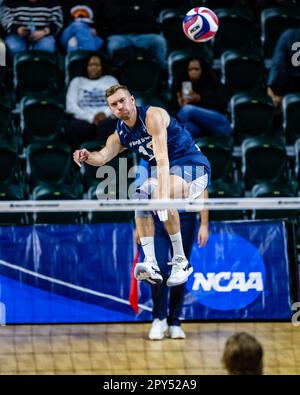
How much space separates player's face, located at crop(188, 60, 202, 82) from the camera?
50.4 feet

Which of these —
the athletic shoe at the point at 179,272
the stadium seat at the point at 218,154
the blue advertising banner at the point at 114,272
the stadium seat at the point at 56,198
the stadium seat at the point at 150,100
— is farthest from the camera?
the stadium seat at the point at 150,100

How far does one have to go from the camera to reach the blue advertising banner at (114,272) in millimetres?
13211

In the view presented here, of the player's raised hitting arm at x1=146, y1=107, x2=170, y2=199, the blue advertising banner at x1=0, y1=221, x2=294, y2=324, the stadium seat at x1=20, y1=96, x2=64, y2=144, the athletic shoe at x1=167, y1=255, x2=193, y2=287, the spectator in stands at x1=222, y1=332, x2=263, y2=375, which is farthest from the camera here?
the stadium seat at x1=20, y1=96, x2=64, y2=144

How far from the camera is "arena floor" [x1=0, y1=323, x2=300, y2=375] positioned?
11.0 metres

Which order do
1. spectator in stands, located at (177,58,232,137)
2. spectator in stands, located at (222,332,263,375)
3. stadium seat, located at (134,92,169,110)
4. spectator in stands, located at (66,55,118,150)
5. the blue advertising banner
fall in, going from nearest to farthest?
1. spectator in stands, located at (222,332,263,375)
2. the blue advertising banner
3. spectator in stands, located at (177,58,232,137)
4. stadium seat, located at (134,92,169,110)
5. spectator in stands, located at (66,55,118,150)

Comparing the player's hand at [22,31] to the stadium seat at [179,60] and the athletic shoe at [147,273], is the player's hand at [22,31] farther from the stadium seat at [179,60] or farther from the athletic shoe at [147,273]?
the athletic shoe at [147,273]

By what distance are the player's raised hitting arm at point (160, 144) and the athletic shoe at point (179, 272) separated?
36.5 inches

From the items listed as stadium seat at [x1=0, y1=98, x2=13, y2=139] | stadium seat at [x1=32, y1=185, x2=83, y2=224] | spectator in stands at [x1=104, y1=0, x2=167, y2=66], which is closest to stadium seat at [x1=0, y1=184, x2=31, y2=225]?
stadium seat at [x1=32, y1=185, x2=83, y2=224]

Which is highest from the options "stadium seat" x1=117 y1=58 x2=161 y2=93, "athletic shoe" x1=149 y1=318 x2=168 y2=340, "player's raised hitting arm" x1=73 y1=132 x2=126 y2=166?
"stadium seat" x1=117 y1=58 x2=161 y2=93

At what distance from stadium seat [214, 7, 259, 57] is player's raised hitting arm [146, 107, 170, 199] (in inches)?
247

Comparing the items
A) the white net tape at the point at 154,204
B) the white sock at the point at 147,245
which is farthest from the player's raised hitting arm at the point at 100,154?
the white sock at the point at 147,245

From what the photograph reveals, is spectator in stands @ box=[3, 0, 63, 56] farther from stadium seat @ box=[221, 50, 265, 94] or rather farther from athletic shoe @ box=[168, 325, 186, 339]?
athletic shoe @ box=[168, 325, 186, 339]

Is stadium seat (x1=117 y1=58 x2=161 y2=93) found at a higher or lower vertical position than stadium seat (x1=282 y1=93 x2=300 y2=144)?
higher

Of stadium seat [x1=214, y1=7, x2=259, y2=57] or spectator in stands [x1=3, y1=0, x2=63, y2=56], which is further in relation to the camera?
stadium seat [x1=214, y1=7, x2=259, y2=57]
